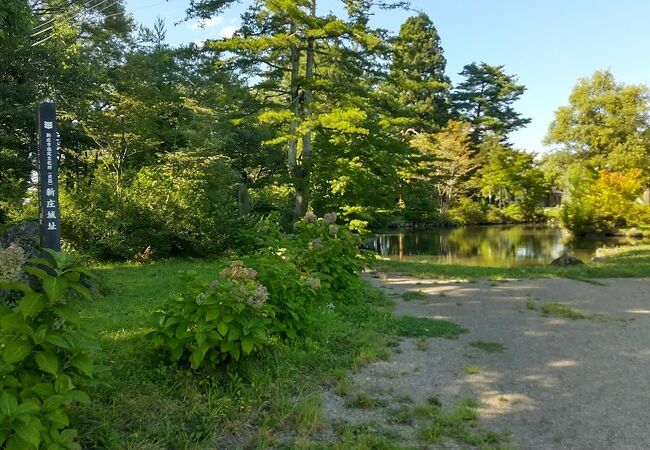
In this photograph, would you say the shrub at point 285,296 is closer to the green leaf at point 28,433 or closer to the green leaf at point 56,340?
the green leaf at point 56,340

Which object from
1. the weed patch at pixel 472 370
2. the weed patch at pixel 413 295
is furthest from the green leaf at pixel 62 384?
the weed patch at pixel 413 295

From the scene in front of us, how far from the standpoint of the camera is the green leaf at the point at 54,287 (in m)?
1.84

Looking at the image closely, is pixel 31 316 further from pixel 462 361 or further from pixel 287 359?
pixel 462 361

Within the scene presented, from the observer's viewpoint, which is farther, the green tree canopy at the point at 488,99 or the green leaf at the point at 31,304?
the green tree canopy at the point at 488,99

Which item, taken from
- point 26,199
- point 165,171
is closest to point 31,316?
point 165,171

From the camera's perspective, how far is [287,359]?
3543 millimetres

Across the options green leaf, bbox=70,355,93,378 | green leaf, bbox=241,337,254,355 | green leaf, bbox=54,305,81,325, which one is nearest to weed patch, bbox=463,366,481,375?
green leaf, bbox=241,337,254,355

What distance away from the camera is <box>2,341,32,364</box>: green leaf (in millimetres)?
1777

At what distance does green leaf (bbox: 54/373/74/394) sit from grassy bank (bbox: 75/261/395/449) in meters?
0.40

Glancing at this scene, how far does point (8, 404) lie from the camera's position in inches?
68.2

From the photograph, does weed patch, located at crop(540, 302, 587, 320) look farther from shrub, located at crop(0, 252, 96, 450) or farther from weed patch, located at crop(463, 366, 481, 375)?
shrub, located at crop(0, 252, 96, 450)

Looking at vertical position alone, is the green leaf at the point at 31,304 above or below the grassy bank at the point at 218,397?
above

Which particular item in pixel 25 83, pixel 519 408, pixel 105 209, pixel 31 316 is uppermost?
pixel 25 83

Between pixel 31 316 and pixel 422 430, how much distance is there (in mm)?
2118
